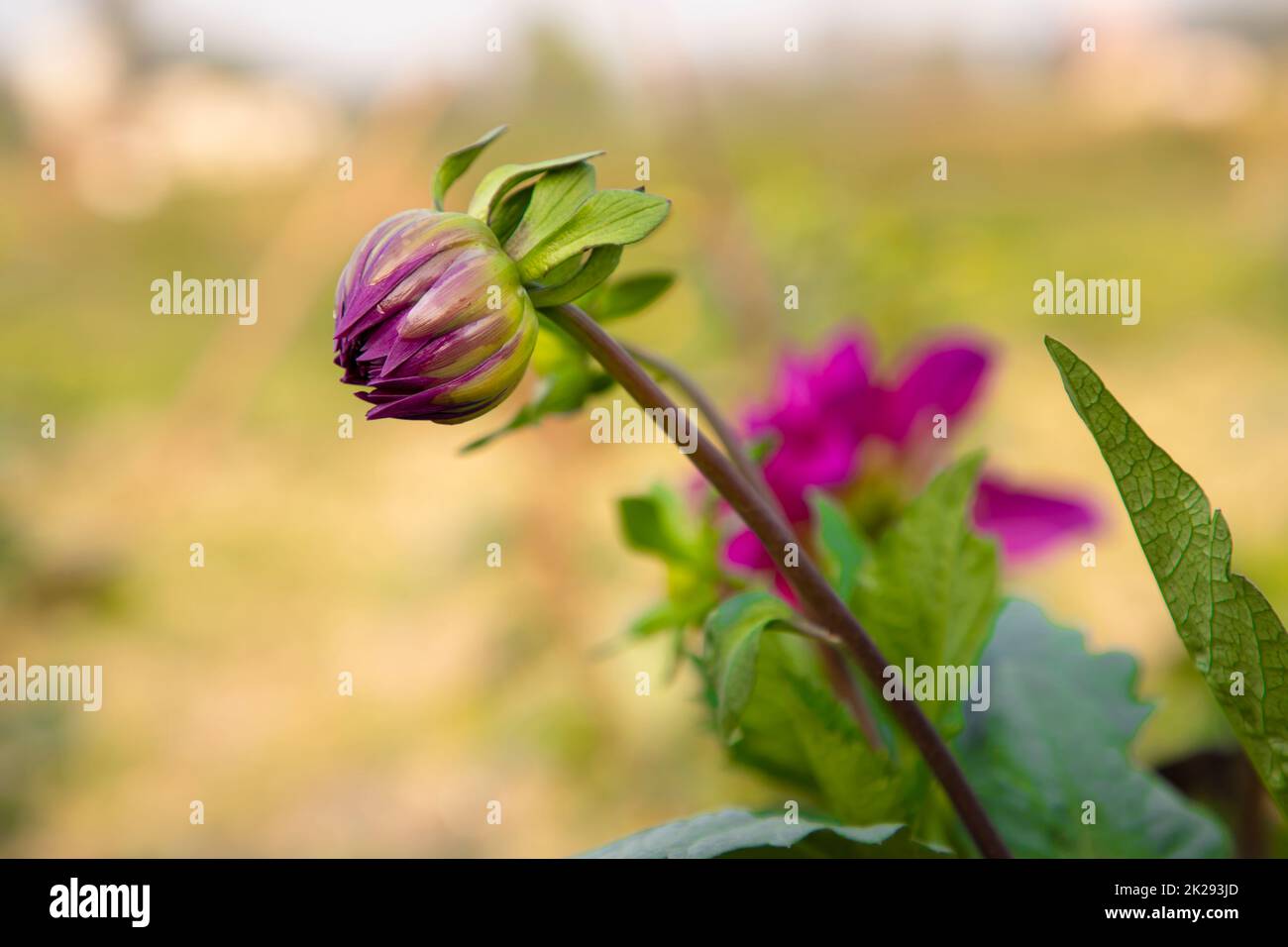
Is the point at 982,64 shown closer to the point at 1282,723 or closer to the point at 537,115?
the point at 537,115

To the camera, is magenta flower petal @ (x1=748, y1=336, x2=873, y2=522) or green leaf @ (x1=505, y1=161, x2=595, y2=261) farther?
magenta flower petal @ (x1=748, y1=336, x2=873, y2=522)

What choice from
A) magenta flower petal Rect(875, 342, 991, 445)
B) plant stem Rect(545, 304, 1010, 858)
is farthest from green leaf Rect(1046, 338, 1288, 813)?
magenta flower petal Rect(875, 342, 991, 445)

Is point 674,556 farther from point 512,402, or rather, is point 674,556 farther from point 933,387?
point 512,402

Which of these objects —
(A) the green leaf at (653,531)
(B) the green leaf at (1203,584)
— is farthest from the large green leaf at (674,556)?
(B) the green leaf at (1203,584)

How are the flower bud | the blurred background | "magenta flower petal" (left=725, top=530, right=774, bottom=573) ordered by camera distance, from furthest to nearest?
the blurred background < "magenta flower petal" (left=725, top=530, right=774, bottom=573) < the flower bud

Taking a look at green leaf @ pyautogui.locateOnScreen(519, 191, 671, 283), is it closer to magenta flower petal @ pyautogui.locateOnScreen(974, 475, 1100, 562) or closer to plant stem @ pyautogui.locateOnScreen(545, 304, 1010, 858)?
plant stem @ pyautogui.locateOnScreen(545, 304, 1010, 858)
